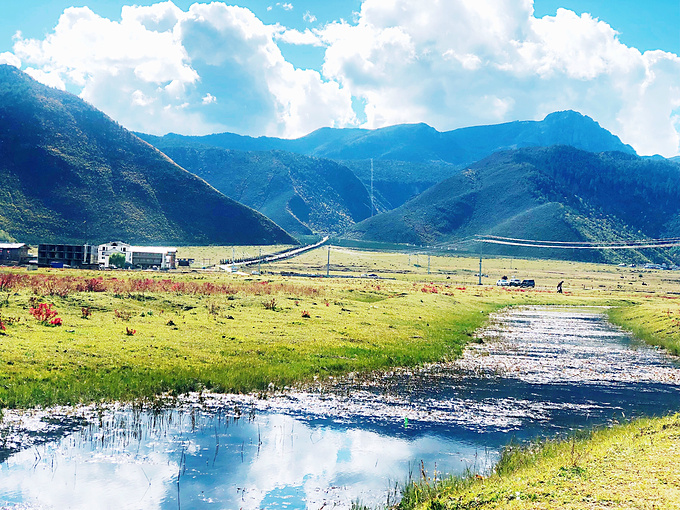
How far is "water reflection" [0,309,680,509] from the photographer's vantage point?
16.1 metres

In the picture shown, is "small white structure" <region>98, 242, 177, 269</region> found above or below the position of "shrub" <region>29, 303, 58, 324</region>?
above

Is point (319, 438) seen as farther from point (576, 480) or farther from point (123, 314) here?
point (123, 314)

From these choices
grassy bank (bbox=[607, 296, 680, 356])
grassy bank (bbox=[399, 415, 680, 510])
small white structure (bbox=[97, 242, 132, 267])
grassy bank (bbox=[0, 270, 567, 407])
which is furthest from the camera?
small white structure (bbox=[97, 242, 132, 267])

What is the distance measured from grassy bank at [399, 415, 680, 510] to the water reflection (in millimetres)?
1537

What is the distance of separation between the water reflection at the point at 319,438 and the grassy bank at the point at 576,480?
1.54m

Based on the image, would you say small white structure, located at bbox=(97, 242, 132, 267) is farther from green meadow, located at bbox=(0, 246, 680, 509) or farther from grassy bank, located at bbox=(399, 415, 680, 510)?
grassy bank, located at bbox=(399, 415, 680, 510)

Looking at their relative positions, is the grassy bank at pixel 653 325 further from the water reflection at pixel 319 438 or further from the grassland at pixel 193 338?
the water reflection at pixel 319 438

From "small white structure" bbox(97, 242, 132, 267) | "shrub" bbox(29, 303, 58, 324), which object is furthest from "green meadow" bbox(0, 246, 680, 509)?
"small white structure" bbox(97, 242, 132, 267)

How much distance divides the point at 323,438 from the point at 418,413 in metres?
5.24

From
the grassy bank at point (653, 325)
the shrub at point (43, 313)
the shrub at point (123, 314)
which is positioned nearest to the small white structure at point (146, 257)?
the shrub at point (123, 314)

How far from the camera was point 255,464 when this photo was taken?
60.0 feet

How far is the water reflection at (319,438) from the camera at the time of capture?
16.1m

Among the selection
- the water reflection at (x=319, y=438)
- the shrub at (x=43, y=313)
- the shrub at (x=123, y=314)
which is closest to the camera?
the water reflection at (x=319, y=438)

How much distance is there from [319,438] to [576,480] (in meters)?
9.52
